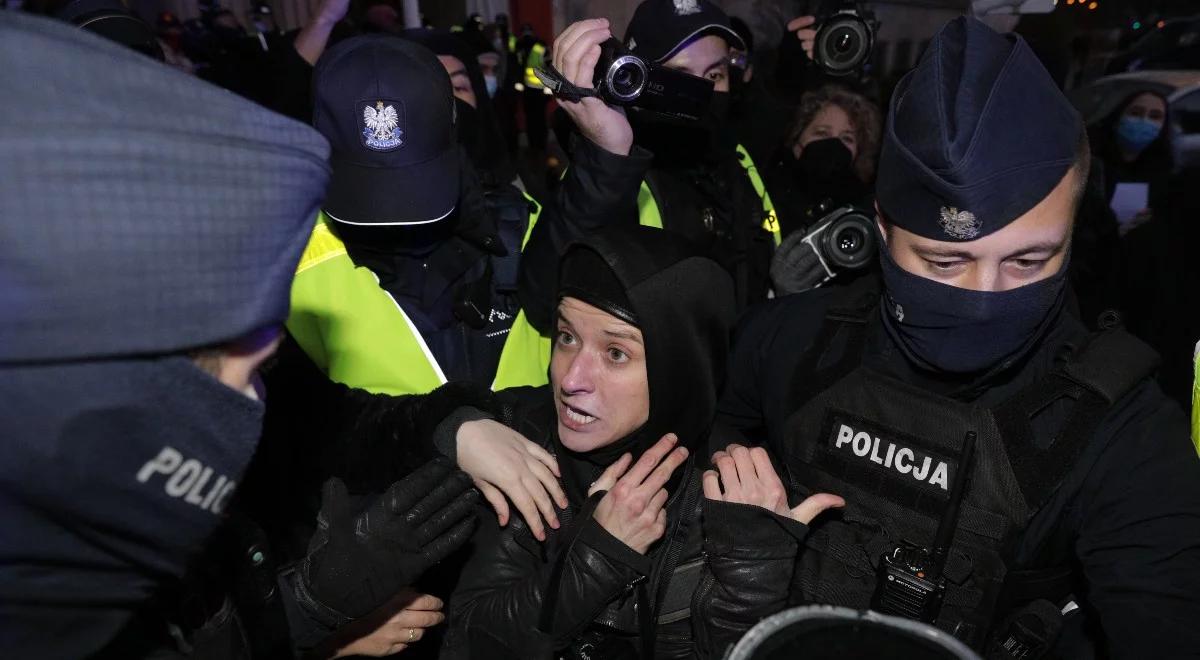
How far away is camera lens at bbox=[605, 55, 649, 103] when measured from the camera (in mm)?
2006

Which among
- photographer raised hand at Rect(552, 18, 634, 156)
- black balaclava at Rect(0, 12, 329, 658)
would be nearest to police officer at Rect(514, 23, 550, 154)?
photographer raised hand at Rect(552, 18, 634, 156)

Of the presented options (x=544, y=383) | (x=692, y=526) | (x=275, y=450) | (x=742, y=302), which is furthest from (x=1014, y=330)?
(x=275, y=450)

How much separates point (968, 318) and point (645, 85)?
1.02 metres

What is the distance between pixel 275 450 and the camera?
6.48 ft

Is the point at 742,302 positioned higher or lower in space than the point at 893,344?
lower

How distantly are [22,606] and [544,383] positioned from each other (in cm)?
162

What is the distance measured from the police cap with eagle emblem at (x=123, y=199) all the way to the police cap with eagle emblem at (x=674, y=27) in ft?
7.55

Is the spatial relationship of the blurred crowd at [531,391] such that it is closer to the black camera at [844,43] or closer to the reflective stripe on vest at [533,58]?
the black camera at [844,43]

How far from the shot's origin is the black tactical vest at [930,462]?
5.07 ft

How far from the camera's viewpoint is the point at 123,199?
714 millimetres

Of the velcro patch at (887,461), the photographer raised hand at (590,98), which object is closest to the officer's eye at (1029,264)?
the velcro patch at (887,461)

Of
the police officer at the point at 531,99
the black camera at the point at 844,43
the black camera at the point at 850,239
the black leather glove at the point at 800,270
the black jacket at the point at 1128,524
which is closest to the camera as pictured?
the black jacket at the point at 1128,524

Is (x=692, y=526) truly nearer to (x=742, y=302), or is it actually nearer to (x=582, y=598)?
(x=582, y=598)

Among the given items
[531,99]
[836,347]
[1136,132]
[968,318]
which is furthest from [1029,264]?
[531,99]
